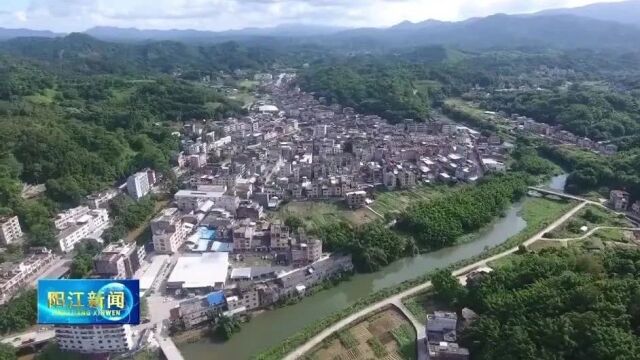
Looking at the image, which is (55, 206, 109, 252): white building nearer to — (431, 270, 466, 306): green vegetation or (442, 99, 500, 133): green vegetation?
(431, 270, 466, 306): green vegetation

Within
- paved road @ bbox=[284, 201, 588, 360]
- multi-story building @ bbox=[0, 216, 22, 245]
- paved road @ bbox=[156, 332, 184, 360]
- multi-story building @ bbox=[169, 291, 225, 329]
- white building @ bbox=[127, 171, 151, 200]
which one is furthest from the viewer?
white building @ bbox=[127, 171, 151, 200]

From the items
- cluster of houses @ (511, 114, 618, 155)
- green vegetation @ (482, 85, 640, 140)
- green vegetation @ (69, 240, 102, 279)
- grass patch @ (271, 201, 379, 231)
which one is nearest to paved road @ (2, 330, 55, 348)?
A: green vegetation @ (69, 240, 102, 279)

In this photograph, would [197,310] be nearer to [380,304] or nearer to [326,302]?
[326,302]

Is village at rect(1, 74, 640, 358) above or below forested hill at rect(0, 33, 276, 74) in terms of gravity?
below

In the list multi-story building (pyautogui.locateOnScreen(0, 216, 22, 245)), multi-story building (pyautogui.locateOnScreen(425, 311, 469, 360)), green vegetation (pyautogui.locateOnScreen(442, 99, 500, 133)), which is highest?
multi-story building (pyautogui.locateOnScreen(0, 216, 22, 245))

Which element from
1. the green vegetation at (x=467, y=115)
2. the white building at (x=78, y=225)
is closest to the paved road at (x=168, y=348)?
the white building at (x=78, y=225)

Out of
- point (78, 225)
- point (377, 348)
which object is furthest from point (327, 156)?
point (377, 348)
